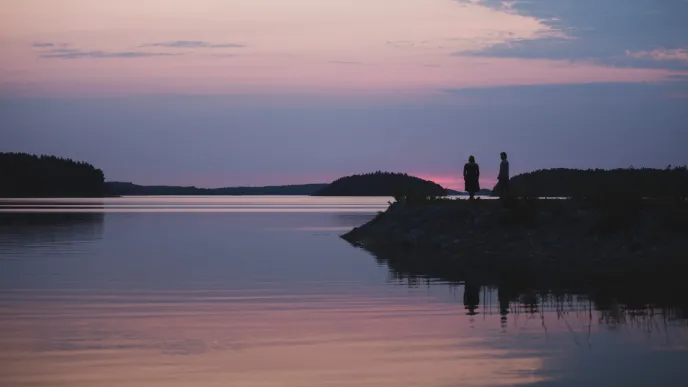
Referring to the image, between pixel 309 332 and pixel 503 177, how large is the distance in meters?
24.4

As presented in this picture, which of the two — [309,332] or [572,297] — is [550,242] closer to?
[572,297]

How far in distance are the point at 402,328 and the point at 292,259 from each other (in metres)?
16.7

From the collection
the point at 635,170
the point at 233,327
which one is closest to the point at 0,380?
the point at 233,327

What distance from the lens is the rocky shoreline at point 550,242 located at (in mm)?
27812

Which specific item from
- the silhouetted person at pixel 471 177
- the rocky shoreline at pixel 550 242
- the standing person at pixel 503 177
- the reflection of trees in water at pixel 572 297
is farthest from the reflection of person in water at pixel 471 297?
the silhouetted person at pixel 471 177

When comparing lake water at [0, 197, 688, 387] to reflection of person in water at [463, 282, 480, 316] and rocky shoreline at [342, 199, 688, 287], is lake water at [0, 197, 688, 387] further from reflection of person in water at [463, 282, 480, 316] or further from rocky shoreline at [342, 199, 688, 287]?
rocky shoreline at [342, 199, 688, 287]

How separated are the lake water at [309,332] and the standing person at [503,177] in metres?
11.3

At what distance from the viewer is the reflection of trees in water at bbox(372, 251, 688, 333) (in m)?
17.6

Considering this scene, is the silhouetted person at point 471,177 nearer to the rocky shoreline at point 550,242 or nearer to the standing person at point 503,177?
the rocky shoreline at point 550,242

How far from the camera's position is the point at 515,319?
1736 centimetres

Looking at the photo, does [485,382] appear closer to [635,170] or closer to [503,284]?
[503,284]

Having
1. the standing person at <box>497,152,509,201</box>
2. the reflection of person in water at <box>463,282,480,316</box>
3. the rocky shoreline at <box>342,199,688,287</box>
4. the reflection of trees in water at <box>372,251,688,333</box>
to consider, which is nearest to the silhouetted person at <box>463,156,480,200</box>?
the rocky shoreline at <box>342,199,688,287</box>

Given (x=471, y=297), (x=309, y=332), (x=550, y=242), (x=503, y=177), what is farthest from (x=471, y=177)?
(x=309, y=332)

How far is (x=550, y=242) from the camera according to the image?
3375 centimetres
